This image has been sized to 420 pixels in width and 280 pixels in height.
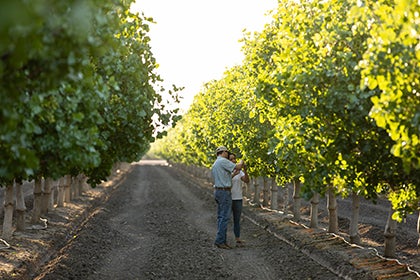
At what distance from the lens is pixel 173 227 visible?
2328cm

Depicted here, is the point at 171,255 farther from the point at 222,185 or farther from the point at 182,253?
the point at 222,185

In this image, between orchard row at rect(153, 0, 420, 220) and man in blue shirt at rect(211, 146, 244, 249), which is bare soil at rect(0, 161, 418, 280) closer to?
man in blue shirt at rect(211, 146, 244, 249)

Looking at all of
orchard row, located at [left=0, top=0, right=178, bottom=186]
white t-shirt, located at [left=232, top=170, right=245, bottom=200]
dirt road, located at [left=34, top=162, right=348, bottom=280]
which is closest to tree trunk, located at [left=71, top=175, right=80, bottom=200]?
dirt road, located at [left=34, top=162, right=348, bottom=280]

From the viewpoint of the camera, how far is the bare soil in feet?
45.5

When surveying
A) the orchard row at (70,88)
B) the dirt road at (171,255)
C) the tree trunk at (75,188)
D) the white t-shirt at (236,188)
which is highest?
the orchard row at (70,88)

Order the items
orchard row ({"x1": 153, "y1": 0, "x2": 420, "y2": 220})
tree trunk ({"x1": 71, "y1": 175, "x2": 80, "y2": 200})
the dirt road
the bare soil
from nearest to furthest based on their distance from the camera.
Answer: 1. orchard row ({"x1": 153, "y1": 0, "x2": 420, "y2": 220})
2. the bare soil
3. the dirt road
4. tree trunk ({"x1": 71, "y1": 175, "x2": 80, "y2": 200})

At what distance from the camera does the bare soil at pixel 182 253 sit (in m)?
13.9

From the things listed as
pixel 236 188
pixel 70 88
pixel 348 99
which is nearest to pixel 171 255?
pixel 236 188

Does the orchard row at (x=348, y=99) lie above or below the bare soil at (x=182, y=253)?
above

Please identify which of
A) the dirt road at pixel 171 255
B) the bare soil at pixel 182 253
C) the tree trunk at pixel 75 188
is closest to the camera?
the bare soil at pixel 182 253

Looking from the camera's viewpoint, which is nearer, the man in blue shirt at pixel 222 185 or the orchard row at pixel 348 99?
the orchard row at pixel 348 99

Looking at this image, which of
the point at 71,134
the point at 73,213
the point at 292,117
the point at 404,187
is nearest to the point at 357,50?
the point at 292,117

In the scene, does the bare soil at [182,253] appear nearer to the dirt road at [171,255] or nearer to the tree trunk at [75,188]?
the dirt road at [171,255]

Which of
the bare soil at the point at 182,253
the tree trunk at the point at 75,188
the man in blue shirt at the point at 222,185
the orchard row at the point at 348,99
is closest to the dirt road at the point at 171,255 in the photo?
the bare soil at the point at 182,253
